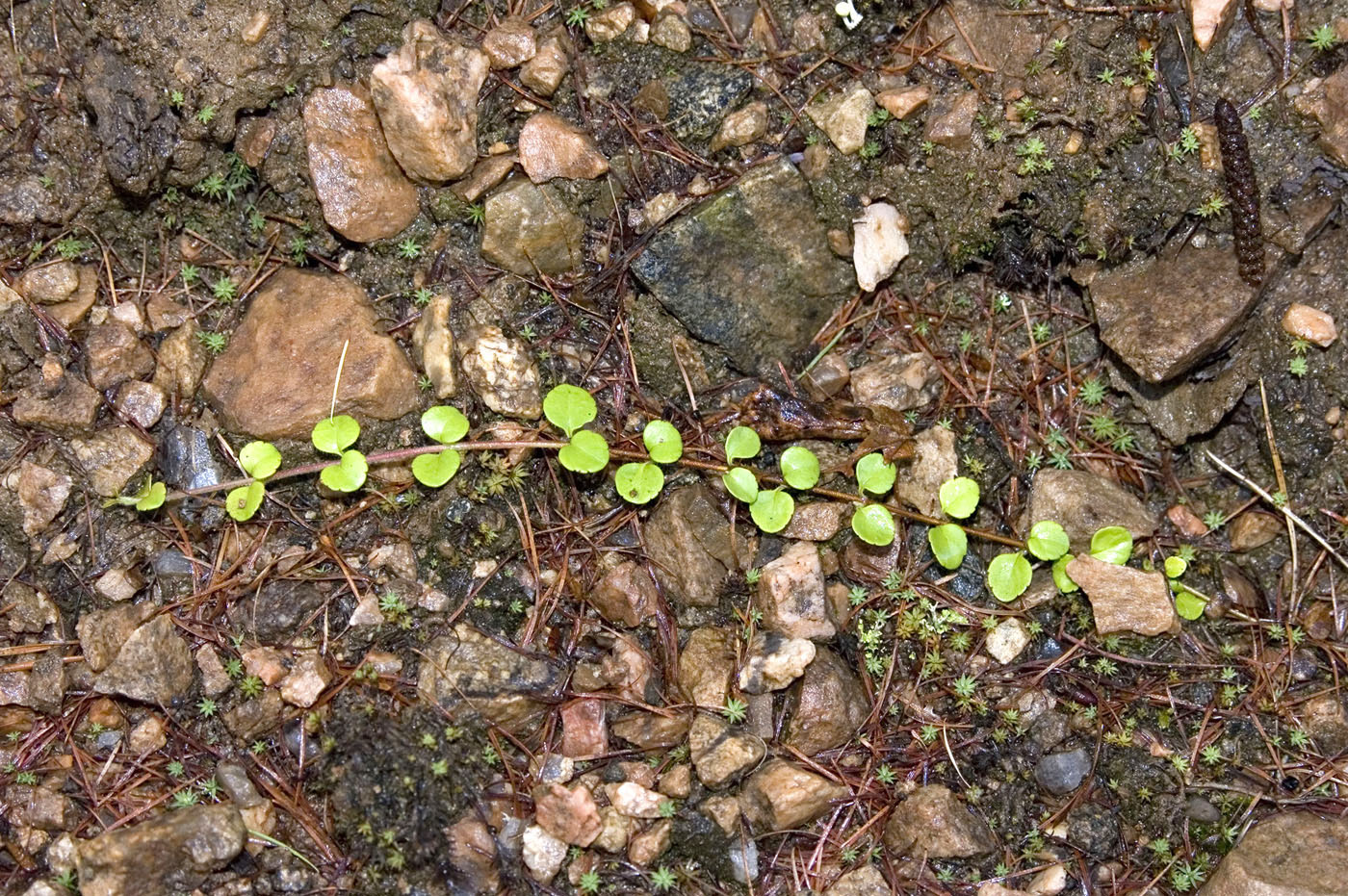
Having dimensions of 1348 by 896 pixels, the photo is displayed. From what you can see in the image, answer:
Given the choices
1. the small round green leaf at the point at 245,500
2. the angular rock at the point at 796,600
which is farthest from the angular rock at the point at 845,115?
the small round green leaf at the point at 245,500

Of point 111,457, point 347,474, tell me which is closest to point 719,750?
point 347,474

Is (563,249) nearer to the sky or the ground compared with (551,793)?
nearer to the sky

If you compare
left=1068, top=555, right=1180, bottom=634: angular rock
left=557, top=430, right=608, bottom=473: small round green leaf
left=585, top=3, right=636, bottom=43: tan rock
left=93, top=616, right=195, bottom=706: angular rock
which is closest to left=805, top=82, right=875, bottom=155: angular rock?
left=585, top=3, right=636, bottom=43: tan rock

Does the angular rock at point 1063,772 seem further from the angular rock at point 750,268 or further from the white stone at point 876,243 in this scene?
the white stone at point 876,243

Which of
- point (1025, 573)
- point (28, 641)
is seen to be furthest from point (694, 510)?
point (28, 641)

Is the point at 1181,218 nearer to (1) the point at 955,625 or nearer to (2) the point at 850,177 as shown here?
(2) the point at 850,177

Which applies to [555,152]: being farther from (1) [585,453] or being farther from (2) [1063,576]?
(2) [1063,576]
